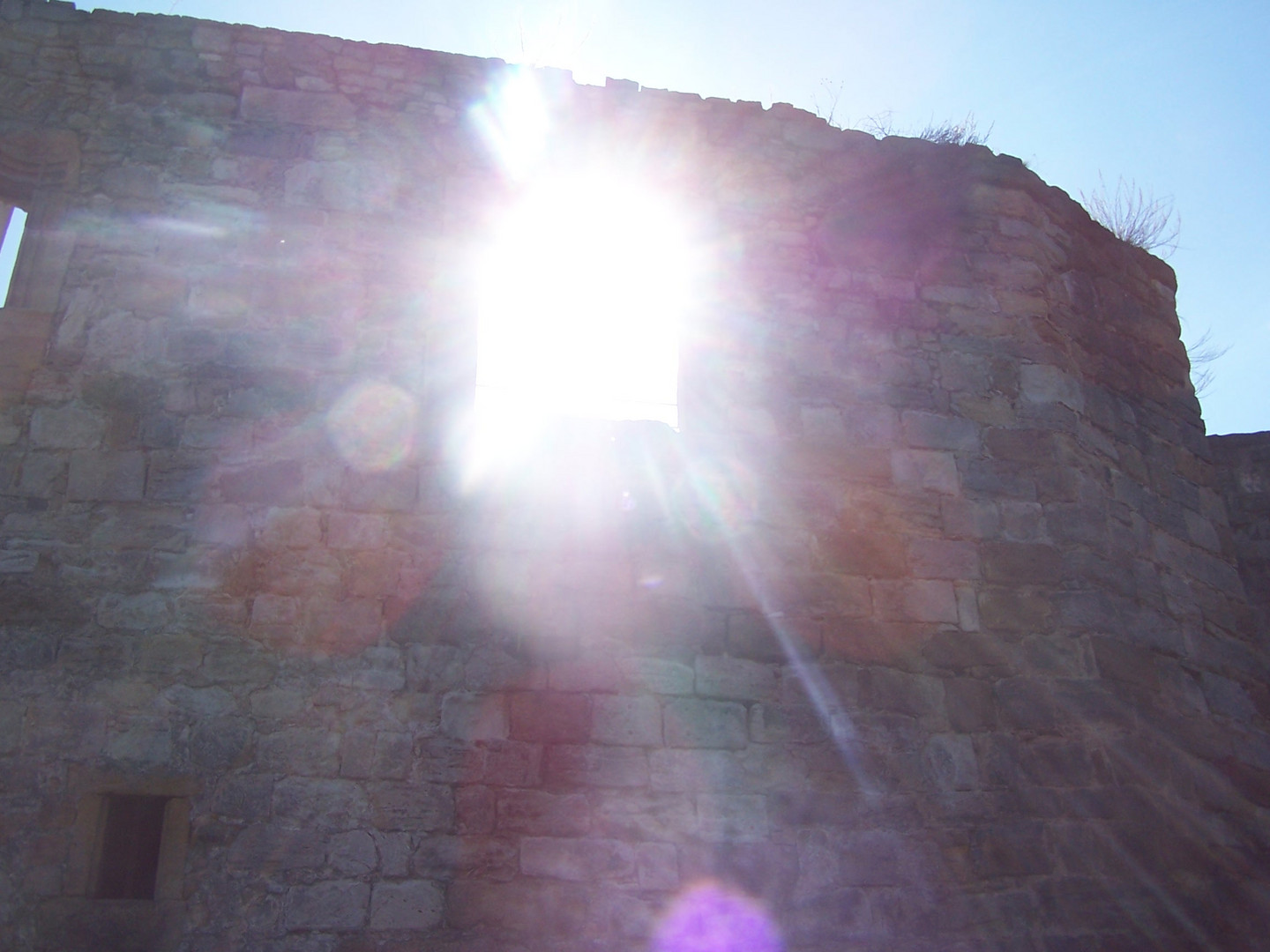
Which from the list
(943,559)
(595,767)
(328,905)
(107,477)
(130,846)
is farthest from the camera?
(943,559)

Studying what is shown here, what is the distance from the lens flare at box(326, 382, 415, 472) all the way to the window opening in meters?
1.35

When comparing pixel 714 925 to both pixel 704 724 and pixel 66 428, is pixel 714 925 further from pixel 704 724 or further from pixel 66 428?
pixel 66 428

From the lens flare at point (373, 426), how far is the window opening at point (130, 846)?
53.1 inches

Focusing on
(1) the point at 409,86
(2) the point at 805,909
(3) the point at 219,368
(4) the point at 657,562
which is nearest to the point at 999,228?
(4) the point at 657,562

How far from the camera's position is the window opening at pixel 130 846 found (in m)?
3.43

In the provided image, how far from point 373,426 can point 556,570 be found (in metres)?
0.89

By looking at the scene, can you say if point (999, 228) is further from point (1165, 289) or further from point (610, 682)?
point (610, 682)

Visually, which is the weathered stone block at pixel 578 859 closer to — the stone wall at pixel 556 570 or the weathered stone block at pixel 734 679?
the stone wall at pixel 556 570

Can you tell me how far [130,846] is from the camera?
350 centimetres

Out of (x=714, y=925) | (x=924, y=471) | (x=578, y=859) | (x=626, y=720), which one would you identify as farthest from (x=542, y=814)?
(x=924, y=471)

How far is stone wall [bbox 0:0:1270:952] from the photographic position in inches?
137

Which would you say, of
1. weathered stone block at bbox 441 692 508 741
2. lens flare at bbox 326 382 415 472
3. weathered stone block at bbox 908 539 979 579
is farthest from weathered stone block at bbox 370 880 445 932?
weathered stone block at bbox 908 539 979 579

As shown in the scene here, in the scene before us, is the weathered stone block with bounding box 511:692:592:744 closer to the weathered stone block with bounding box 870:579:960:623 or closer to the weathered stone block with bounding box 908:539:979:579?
the weathered stone block with bounding box 870:579:960:623

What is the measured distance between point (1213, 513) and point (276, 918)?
15.4 ft
